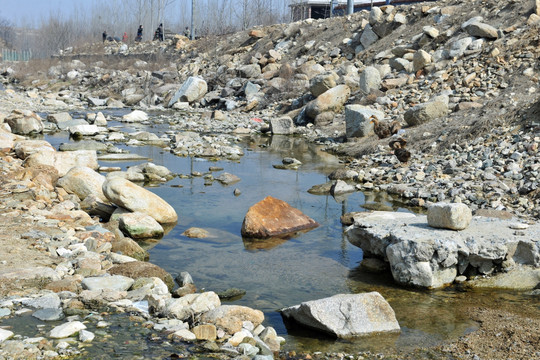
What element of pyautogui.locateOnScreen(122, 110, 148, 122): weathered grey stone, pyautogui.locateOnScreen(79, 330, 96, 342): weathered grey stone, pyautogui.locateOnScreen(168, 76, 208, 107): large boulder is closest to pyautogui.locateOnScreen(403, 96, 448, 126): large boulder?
pyautogui.locateOnScreen(122, 110, 148, 122): weathered grey stone

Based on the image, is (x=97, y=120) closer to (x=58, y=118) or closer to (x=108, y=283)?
(x=58, y=118)

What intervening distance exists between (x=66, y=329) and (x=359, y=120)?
1061 cm

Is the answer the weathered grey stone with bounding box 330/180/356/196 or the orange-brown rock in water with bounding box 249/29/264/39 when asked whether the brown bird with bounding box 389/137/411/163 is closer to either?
→ the weathered grey stone with bounding box 330/180/356/196

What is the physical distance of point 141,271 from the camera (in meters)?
5.45

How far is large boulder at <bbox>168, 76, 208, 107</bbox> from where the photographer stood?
2256 cm

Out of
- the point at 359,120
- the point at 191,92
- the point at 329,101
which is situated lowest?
the point at 359,120

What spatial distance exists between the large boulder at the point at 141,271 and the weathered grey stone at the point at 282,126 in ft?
36.3

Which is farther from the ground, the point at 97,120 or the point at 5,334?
the point at 97,120

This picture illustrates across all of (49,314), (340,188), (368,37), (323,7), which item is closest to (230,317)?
(49,314)

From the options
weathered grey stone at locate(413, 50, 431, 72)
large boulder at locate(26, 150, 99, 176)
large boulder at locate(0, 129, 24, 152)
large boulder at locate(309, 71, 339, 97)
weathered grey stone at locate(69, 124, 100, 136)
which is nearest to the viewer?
large boulder at locate(26, 150, 99, 176)

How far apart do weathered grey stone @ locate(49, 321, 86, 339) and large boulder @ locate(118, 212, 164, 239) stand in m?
2.83

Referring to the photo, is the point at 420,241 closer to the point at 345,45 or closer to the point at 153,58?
the point at 345,45

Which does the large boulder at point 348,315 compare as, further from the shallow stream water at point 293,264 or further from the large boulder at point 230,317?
the large boulder at point 230,317

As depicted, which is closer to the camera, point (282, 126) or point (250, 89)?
point (282, 126)
